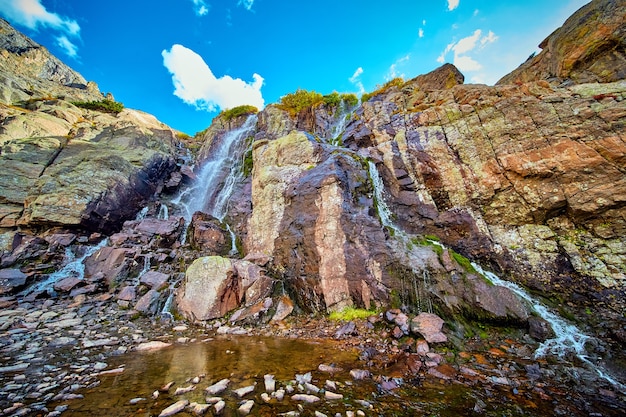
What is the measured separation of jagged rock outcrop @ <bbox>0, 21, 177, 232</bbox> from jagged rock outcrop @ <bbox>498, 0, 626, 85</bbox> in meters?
31.6

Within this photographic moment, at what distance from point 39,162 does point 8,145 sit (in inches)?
109

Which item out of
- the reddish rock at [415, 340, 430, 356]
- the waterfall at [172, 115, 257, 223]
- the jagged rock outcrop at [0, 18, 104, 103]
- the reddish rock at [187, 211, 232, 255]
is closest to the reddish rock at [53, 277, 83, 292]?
the reddish rock at [187, 211, 232, 255]

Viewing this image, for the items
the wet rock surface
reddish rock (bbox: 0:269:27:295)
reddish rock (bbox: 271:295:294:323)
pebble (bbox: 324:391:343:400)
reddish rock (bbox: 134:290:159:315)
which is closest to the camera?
the wet rock surface

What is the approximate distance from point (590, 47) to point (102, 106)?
160ft

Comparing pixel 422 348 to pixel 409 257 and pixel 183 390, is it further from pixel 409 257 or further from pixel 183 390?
pixel 183 390

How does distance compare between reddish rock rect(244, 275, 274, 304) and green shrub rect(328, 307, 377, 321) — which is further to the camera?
reddish rock rect(244, 275, 274, 304)

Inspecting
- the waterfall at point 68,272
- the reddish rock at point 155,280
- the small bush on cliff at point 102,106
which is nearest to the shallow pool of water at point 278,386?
the reddish rock at point 155,280

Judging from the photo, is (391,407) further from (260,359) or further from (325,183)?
(325,183)

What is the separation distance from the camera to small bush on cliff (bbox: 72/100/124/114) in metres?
32.4

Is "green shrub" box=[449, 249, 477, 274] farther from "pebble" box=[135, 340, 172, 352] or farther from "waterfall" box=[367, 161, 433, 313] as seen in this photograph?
"pebble" box=[135, 340, 172, 352]

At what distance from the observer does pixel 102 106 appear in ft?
109

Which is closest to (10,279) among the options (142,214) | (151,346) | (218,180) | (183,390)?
(142,214)

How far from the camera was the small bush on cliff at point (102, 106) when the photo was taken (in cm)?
3237

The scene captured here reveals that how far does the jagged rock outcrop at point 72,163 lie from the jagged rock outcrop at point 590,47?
3162cm
